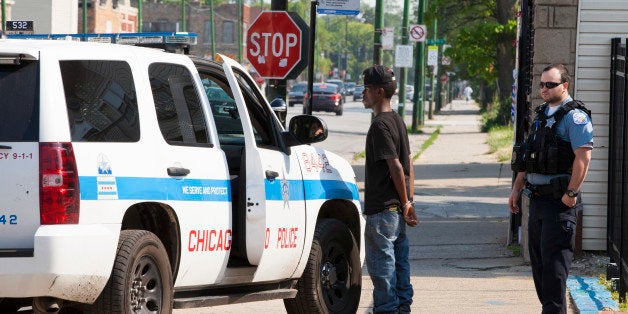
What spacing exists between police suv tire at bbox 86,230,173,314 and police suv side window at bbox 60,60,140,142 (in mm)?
558

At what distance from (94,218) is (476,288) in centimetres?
540

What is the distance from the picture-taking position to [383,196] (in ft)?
27.7

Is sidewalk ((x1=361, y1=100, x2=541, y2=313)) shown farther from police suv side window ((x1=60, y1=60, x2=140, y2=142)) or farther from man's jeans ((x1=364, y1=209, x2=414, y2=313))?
police suv side window ((x1=60, y1=60, x2=140, y2=142))

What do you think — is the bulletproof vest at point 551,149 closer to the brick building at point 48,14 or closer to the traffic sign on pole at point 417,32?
the traffic sign on pole at point 417,32

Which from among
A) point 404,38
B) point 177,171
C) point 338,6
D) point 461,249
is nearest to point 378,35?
point 404,38

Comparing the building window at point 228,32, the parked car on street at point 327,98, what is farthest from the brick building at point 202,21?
the parked car on street at point 327,98

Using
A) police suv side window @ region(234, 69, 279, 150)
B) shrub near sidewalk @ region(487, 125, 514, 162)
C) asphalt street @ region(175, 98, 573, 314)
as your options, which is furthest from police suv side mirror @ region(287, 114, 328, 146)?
shrub near sidewalk @ region(487, 125, 514, 162)

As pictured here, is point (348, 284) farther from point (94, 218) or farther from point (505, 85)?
point (505, 85)

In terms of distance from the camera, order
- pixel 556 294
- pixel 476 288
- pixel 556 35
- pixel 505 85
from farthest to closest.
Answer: pixel 505 85
pixel 556 35
pixel 476 288
pixel 556 294

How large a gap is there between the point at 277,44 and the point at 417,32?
25.1 m

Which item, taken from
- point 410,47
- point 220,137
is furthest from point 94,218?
point 410,47

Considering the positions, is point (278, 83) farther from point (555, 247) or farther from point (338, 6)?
point (555, 247)

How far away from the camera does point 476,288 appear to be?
10969mm

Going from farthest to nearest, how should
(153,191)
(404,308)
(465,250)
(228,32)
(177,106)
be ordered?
(228,32), (465,250), (404,308), (177,106), (153,191)
